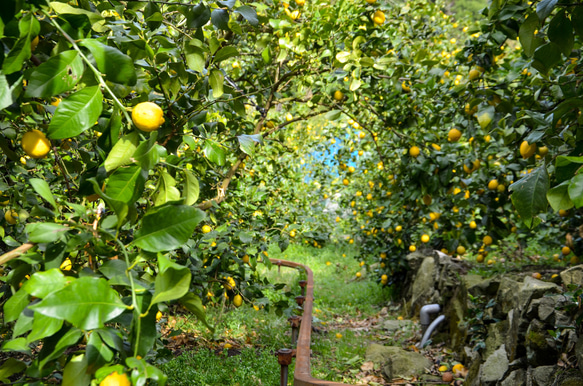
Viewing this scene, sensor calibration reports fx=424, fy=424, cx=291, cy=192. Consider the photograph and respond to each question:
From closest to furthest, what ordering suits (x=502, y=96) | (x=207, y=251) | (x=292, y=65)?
(x=502, y=96), (x=207, y=251), (x=292, y=65)

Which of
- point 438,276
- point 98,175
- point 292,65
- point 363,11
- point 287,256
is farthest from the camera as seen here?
point 287,256

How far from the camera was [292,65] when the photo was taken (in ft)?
8.43

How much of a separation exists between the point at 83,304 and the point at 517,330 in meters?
2.74

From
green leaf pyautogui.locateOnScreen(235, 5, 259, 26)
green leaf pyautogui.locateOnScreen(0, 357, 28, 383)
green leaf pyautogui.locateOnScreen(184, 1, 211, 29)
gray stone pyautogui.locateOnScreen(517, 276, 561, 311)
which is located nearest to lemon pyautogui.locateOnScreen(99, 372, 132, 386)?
green leaf pyautogui.locateOnScreen(0, 357, 28, 383)

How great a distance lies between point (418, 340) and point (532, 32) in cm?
347

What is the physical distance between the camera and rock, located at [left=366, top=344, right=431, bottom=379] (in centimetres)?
319

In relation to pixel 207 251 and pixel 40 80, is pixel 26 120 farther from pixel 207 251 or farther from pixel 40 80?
pixel 207 251

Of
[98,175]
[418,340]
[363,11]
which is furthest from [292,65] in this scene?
[418,340]

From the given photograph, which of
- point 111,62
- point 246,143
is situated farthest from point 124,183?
point 246,143

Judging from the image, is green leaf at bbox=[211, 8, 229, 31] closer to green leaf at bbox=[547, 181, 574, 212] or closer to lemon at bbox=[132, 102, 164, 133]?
lemon at bbox=[132, 102, 164, 133]

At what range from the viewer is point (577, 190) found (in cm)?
72

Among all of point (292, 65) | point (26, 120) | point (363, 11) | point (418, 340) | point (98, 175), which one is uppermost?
point (363, 11)

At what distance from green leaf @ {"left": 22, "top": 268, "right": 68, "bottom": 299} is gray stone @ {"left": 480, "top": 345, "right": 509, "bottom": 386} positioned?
2.69m

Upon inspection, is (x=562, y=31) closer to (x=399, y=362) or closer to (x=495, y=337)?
(x=495, y=337)
